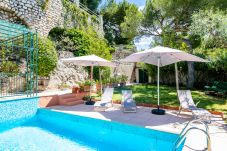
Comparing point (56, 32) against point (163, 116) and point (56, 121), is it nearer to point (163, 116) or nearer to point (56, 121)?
point (56, 121)

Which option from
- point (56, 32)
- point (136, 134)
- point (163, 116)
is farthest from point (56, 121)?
point (56, 32)

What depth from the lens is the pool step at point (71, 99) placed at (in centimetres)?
1101

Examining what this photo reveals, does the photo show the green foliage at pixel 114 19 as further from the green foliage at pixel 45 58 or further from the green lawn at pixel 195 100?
the green lawn at pixel 195 100

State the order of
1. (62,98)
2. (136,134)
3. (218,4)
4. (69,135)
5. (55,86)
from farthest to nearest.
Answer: (55,86) < (218,4) < (62,98) < (69,135) < (136,134)

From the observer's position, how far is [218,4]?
14047 millimetres

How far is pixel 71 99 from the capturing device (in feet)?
37.4

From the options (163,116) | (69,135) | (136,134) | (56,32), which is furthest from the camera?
(56,32)

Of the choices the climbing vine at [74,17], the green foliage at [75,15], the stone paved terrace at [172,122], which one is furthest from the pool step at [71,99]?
the green foliage at [75,15]

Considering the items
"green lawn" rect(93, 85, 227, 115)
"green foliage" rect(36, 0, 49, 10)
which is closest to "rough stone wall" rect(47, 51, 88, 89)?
"green foliage" rect(36, 0, 49, 10)

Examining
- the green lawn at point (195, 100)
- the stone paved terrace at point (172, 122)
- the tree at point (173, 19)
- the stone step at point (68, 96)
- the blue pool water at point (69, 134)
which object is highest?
the tree at point (173, 19)

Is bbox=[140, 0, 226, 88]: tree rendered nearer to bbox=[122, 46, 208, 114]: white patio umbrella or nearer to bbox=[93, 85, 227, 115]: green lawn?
bbox=[93, 85, 227, 115]: green lawn

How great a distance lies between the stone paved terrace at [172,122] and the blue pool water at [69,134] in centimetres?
48

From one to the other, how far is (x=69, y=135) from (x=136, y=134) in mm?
2543

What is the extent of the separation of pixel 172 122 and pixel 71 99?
610 cm
